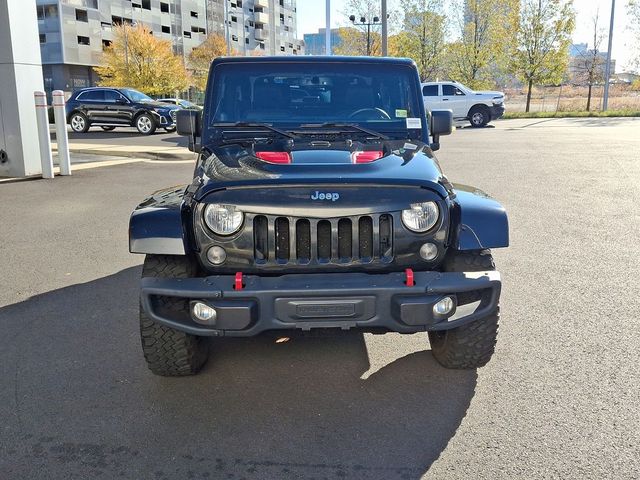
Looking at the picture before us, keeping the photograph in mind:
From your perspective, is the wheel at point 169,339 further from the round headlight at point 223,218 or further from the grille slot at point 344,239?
the grille slot at point 344,239

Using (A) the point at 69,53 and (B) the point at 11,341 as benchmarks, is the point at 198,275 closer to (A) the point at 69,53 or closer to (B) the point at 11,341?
(B) the point at 11,341

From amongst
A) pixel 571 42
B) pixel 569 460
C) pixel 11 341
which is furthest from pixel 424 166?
pixel 571 42

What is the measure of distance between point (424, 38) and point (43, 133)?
3853 centimetres

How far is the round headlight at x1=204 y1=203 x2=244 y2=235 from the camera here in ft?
10.7

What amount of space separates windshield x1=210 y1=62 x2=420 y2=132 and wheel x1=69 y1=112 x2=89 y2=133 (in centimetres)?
2174

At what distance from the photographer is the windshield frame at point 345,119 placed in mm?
4512

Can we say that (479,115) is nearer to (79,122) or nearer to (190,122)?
(79,122)

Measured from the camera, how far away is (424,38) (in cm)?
4622

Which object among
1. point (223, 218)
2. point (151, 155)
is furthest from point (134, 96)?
point (223, 218)

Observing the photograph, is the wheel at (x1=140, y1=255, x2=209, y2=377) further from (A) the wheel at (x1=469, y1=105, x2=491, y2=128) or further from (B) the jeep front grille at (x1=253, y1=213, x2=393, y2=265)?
(A) the wheel at (x1=469, y1=105, x2=491, y2=128)

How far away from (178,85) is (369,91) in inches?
2108

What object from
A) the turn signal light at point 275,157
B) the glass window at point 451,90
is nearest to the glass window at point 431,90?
the glass window at point 451,90

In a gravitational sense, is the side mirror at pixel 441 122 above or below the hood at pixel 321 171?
above

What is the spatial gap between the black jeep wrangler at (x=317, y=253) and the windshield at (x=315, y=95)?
2.70 ft
